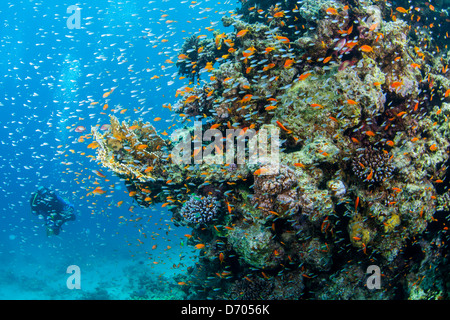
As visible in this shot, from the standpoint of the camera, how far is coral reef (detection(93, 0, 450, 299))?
5262 mm

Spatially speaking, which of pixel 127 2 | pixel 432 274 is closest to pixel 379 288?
pixel 432 274

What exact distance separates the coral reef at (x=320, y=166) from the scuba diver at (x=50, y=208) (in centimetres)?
846

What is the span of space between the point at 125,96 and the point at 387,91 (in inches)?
2848

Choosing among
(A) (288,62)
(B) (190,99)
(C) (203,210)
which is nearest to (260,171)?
(C) (203,210)

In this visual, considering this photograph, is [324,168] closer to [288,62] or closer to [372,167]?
[372,167]

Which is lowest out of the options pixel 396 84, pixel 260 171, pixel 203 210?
pixel 203 210

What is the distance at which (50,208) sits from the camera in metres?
13.1

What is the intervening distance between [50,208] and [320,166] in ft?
45.8

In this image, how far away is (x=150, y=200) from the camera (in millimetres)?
7051

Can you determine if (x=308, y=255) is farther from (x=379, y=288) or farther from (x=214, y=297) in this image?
(x=214, y=297)

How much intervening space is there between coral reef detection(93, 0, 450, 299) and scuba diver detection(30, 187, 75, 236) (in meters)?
8.46

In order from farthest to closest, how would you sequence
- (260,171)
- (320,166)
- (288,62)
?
1. (288,62)
2. (320,166)
3. (260,171)

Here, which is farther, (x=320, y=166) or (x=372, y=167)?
(x=320, y=166)

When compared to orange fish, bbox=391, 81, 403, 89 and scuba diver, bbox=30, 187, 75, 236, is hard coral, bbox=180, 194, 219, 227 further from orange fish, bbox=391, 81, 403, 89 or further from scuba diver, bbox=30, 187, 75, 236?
scuba diver, bbox=30, 187, 75, 236
